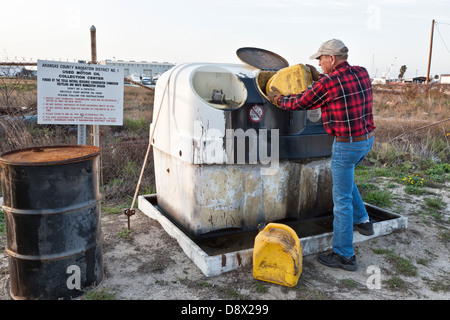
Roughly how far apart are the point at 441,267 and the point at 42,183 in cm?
Result: 336

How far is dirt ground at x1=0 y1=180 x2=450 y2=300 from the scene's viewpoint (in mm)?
2744

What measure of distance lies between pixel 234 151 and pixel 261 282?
3.75 feet

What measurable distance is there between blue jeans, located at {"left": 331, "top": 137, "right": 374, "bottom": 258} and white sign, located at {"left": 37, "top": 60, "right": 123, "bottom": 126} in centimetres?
269

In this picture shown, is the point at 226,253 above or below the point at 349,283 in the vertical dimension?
above

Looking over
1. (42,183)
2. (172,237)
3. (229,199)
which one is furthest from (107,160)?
(42,183)

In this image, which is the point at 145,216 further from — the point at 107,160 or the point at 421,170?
the point at 421,170

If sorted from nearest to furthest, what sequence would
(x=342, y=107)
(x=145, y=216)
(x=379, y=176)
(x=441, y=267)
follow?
(x=342, y=107) → (x=441, y=267) → (x=145, y=216) → (x=379, y=176)

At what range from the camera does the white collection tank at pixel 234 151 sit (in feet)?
10.7

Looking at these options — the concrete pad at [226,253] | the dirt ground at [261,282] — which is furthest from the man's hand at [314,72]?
the dirt ground at [261,282]

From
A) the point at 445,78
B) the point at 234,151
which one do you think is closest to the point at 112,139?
the point at 234,151

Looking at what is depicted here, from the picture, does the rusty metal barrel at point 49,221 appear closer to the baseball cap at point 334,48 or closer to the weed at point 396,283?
the baseball cap at point 334,48

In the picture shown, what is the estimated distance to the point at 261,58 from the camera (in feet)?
13.3

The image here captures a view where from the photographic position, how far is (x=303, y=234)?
369 cm

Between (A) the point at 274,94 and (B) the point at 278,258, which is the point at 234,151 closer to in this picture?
(A) the point at 274,94
